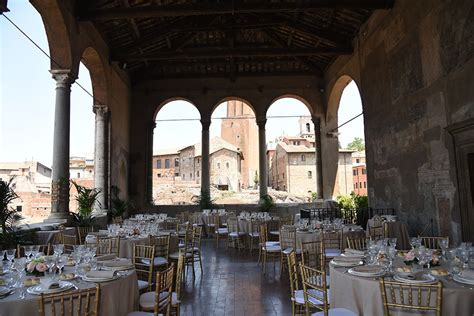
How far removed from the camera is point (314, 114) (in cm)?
1427

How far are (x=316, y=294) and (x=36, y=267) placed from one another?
96.4 inches

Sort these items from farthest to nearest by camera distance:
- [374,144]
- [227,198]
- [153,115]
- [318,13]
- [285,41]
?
[227,198], [153,115], [285,41], [318,13], [374,144]

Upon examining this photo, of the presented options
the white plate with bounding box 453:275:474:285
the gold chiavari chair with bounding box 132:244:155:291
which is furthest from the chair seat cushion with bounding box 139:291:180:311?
the white plate with bounding box 453:275:474:285

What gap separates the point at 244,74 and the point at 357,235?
9361 millimetres

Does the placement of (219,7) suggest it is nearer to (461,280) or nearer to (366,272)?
(366,272)

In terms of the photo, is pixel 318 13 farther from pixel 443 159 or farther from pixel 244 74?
pixel 443 159

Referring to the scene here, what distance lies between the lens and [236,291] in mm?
Answer: 5066

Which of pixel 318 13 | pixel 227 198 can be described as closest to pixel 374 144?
pixel 318 13

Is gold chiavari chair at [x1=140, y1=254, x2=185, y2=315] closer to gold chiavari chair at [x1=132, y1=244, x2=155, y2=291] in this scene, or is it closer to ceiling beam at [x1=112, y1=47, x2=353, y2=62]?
gold chiavari chair at [x1=132, y1=244, x2=155, y2=291]

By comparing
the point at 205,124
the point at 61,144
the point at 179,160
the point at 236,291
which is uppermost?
the point at 179,160

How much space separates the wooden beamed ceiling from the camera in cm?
847

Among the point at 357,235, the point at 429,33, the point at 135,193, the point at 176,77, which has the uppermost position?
Answer: the point at 176,77

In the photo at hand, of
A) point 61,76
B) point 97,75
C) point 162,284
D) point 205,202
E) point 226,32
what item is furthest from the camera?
point 205,202

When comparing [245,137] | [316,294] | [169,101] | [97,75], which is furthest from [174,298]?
[245,137]
